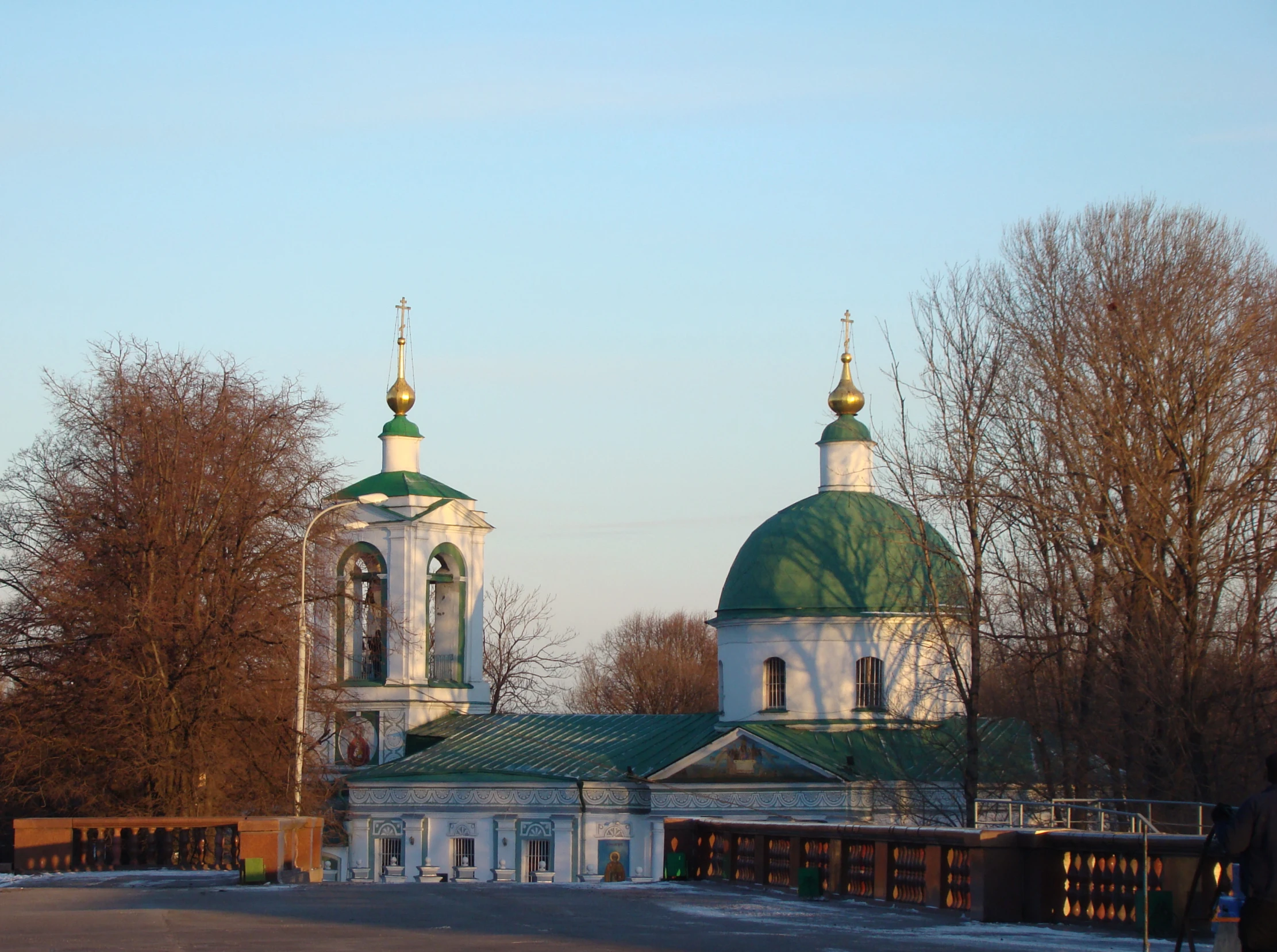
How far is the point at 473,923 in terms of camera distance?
1343cm

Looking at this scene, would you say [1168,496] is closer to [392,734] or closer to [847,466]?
[847,466]

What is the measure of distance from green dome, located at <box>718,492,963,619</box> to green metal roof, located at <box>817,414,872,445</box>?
2.76 metres

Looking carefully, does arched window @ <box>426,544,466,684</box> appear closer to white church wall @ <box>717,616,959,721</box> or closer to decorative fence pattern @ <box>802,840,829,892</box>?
white church wall @ <box>717,616,959,721</box>

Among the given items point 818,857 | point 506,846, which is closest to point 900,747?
point 506,846

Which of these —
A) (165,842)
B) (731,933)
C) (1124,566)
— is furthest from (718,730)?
(731,933)

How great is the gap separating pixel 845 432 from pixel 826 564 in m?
5.60

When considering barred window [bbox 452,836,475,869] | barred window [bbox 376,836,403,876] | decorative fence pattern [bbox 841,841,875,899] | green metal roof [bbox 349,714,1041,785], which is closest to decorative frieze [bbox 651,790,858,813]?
green metal roof [bbox 349,714,1041,785]

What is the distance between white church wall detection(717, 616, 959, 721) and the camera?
4925 centimetres

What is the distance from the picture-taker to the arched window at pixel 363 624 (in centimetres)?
5162

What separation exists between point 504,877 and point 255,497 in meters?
18.2

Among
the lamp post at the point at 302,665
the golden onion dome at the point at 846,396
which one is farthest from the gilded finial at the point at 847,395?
the lamp post at the point at 302,665

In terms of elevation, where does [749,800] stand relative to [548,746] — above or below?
below

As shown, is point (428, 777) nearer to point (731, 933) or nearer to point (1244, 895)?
point (731, 933)

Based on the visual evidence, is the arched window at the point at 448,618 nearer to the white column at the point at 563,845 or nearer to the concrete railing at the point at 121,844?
the white column at the point at 563,845
